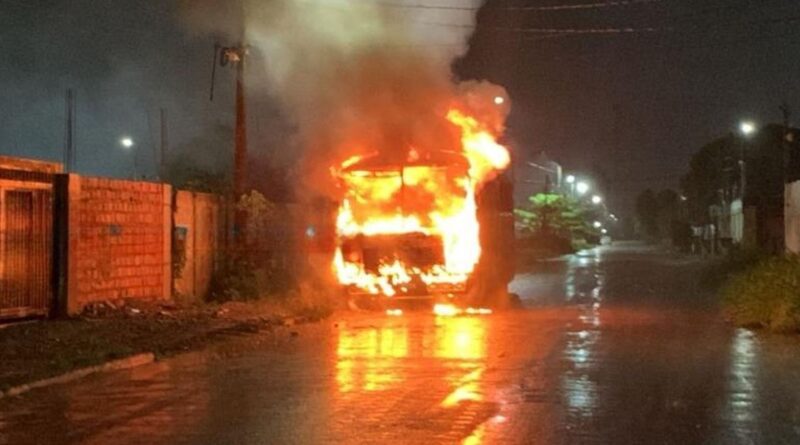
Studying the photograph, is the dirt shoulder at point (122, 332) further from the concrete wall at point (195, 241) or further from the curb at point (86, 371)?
the concrete wall at point (195, 241)

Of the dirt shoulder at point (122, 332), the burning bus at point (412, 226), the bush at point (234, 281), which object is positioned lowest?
the dirt shoulder at point (122, 332)

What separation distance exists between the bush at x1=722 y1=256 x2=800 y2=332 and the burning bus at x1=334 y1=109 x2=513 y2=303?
18.1 ft

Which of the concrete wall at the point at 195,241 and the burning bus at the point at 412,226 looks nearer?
the burning bus at the point at 412,226

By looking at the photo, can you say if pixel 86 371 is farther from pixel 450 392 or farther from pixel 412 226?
pixel 412 226

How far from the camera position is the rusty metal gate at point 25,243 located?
57.6ft

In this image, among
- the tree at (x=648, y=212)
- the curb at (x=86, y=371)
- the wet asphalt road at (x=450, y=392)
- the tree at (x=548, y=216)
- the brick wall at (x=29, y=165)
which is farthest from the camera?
the tree at (x=648, y=212)

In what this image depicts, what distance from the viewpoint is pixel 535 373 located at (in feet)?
44.1

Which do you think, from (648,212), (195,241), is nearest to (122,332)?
(195,241)

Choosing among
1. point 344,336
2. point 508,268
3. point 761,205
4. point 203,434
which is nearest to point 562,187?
point 761,205

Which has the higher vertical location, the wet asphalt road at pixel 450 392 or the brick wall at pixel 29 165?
the brick wall at pixel 29 165

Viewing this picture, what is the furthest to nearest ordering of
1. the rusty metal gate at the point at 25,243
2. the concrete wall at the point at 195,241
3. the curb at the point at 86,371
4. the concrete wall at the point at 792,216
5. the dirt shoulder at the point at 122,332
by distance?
the concrete wall at the point at 792,216 → the concrete wall at the point at 195,241 → the rusty metal gate at the point at 25,243 → the dirt shoulder at the point at 122,332 → the curb at the point at 86,371

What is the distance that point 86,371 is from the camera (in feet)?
44.5

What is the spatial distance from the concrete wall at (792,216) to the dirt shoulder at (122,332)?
16.9 m

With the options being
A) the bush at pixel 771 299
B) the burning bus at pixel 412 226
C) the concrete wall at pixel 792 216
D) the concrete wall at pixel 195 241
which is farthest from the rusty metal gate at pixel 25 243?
the concrete wall at pixel 792 216
